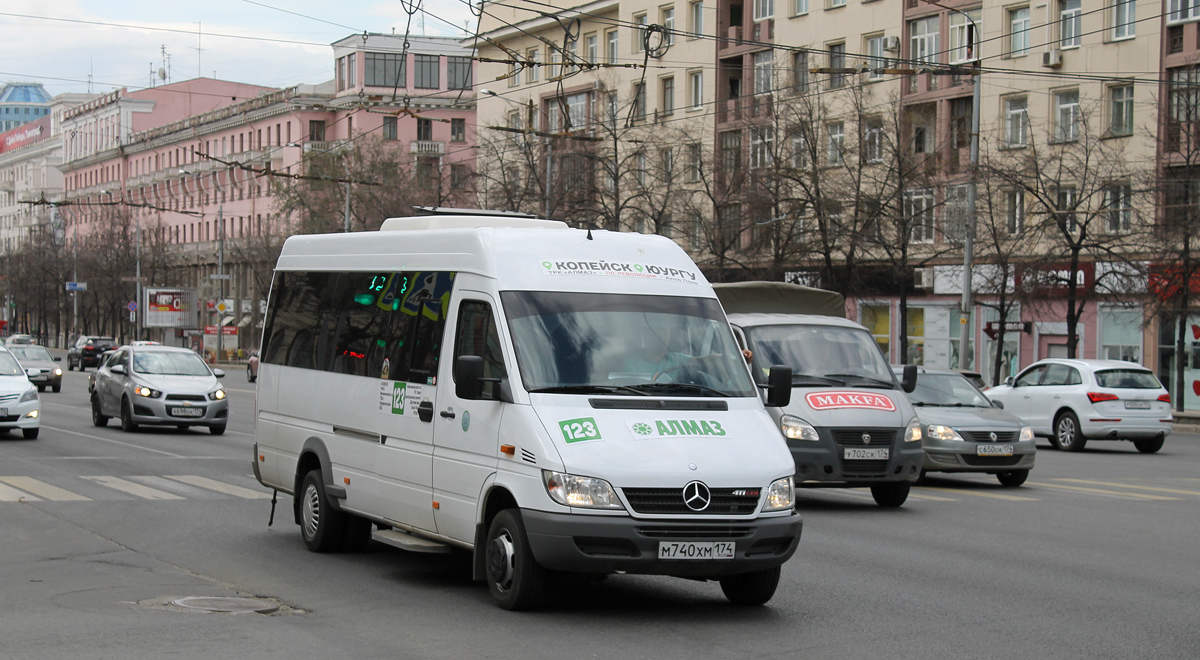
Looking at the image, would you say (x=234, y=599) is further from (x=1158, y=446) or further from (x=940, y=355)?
(x=940, y=355)

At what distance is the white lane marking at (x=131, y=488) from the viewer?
595 inches

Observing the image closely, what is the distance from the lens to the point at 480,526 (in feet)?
28.8

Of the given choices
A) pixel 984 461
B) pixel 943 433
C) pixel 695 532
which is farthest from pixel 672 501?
pixel 984 461

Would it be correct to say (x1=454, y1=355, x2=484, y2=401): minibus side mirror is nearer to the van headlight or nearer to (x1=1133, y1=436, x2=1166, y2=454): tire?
the van headlight

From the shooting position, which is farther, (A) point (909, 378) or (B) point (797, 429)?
(A) point (909, 378)

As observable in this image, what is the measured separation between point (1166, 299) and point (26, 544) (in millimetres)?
30887

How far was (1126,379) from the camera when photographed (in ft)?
85.8

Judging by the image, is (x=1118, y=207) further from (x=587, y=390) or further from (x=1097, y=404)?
(x=587, y=390)

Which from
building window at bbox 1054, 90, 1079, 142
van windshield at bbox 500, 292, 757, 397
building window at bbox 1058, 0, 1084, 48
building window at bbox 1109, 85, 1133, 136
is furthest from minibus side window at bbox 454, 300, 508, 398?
building window at bbox 1058, 0, 1084, 48

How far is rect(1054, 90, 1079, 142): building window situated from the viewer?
143 ft

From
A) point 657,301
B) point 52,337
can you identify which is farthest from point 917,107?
point 52,337

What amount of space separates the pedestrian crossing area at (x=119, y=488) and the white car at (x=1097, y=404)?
15.8 meters

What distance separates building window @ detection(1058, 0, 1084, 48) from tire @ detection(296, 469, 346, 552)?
38447 mm

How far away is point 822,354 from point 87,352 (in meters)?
63.6
